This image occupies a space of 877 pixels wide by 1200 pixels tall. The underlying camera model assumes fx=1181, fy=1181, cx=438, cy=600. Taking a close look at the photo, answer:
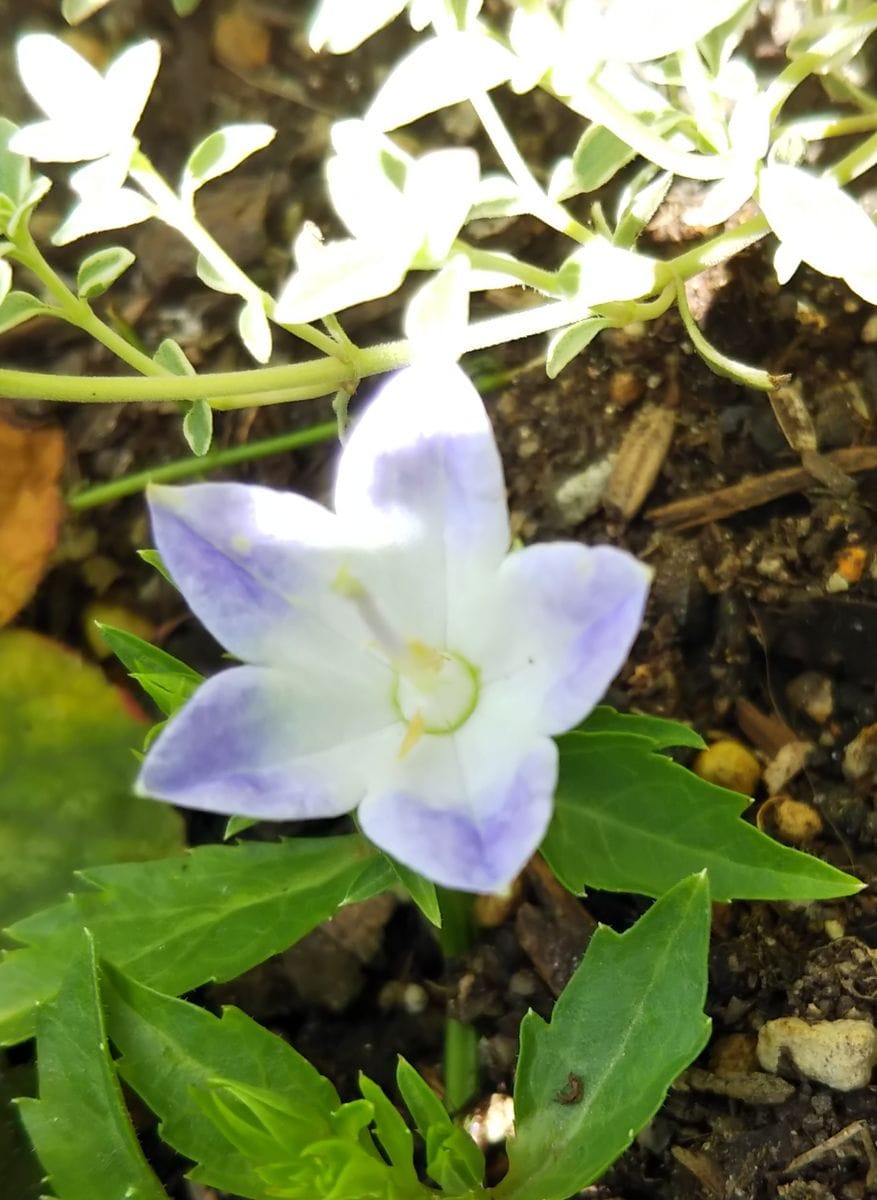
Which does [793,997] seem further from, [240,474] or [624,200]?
[240,474]

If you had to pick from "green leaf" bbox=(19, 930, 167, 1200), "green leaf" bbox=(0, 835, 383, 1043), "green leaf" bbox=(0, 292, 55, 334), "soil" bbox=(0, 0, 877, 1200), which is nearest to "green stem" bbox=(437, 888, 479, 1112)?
"soil" bbox=(0, 0, 877, 1200)

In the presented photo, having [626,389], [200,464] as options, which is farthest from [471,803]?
[200,464]

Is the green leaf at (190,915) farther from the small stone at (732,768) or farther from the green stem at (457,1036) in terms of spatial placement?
the small stone at (732,768)

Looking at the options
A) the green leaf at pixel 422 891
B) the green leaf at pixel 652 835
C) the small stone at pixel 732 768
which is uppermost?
the green leaf at pixel 422 891

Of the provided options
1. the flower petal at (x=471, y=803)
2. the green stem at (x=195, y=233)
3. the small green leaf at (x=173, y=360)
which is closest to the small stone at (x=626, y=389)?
the green stem at (x=195, y=233)

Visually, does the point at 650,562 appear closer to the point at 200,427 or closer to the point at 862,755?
the point at 862,755

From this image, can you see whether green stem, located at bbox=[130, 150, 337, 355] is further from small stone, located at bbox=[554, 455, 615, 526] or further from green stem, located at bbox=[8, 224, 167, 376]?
small stone, located at bbox=[554, 455, 615, 526]
